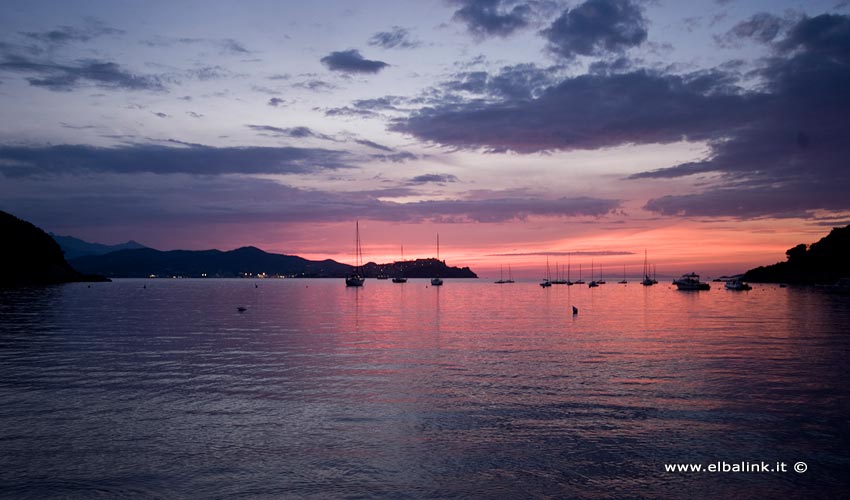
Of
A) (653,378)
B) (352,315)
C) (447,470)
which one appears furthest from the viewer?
(352,315)

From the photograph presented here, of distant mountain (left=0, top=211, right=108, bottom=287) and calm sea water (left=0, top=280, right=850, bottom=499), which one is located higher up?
distant mountain (left=0, top=211, right=108, bottom=287)

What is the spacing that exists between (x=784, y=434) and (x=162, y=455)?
66.2ft

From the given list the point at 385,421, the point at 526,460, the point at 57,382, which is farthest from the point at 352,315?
the point at 526,460

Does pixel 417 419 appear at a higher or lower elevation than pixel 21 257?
lower

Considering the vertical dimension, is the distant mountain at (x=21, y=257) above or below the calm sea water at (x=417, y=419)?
above

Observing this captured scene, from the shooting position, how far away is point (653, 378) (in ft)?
94.5

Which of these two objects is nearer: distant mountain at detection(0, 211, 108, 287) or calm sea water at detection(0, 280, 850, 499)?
calm sea water at detection(0, 280, 850, 499)

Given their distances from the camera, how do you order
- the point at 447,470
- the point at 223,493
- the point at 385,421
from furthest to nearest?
the point at 385,421 < the point at 447,470 < the point at 223,493

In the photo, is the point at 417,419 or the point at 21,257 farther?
the point at 21,257

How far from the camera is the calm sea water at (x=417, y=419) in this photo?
14875 millimetres

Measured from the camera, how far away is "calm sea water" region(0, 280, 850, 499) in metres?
14.9

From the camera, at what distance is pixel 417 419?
68.5 feet

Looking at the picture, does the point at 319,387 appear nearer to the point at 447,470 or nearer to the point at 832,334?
the point at 447,470

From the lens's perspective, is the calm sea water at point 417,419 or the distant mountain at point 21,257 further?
the distant mountain at point 21,257
